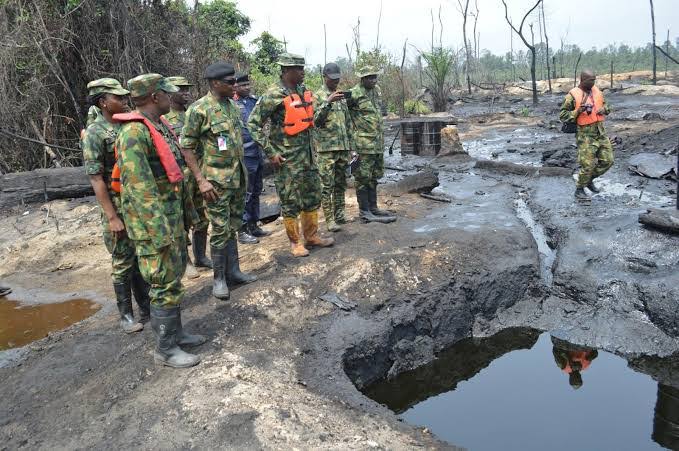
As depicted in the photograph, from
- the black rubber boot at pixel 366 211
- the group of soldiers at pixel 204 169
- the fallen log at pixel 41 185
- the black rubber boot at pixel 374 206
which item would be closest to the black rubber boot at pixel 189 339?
the group of soldiers at pixel 204 169

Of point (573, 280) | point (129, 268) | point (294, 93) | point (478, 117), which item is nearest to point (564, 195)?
point (573, 280)

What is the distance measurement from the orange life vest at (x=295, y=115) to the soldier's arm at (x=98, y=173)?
1651mm

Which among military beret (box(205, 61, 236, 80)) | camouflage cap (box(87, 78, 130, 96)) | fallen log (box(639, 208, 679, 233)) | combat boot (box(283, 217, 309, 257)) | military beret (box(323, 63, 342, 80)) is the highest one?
military beret (box(323, 63, 342, 80))

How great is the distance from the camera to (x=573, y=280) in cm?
479

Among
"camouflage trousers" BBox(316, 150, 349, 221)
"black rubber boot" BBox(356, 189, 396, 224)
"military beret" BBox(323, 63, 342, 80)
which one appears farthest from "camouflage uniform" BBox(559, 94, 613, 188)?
"military beret" BBox(323, 63, 342, 80)

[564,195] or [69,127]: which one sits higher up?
[69,127]

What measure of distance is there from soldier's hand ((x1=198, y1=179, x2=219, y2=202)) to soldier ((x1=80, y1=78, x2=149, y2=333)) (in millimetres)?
584

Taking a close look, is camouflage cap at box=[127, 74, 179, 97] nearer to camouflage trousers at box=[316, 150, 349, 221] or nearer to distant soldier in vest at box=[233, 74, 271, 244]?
camouflage trousers at box=[316, 150, 349, 221]

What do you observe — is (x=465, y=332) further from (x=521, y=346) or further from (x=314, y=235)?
(x=314, y=235)

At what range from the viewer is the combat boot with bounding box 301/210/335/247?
500 cm

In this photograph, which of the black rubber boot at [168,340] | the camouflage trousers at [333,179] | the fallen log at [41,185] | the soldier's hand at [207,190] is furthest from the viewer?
the fallen log at [41,185]

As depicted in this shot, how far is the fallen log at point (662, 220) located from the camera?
4848 millimetres

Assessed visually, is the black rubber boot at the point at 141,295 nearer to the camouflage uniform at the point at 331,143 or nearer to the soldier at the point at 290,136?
the soldier at the point at 290,136

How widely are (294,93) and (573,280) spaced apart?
125 inches
